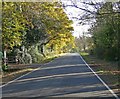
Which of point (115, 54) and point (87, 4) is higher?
point (87, 4)

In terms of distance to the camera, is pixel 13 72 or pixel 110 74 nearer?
pixel 110 74

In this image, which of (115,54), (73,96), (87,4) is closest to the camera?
(73,96)

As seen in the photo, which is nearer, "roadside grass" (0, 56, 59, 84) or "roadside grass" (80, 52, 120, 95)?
→ "roadside grass" (80, 52, 120, 95)

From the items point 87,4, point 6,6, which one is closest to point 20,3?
point 6,6

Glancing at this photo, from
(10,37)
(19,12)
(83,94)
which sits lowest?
(83,94)

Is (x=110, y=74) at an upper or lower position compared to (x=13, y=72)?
lower

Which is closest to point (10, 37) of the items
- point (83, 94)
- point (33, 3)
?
point (33, 3)

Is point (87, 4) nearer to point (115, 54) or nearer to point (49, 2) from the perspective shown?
point (49, 2)

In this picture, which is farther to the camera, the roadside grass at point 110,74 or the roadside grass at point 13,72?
the roadside grass at point 13,72

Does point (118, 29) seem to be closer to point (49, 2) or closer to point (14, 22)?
point (49, 2)

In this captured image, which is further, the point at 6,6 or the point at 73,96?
the point at 6,6

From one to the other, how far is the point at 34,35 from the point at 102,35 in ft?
32.5

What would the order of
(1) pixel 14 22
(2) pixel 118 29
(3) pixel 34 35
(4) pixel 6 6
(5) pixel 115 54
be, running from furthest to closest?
1. (3) pixel 34 35
2. (5) pixel 115 54
3. (2) pixel 118 29
4. (1) pixel 14 22
5. (4) pixel 6 6

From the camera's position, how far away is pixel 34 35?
48.0 metres
